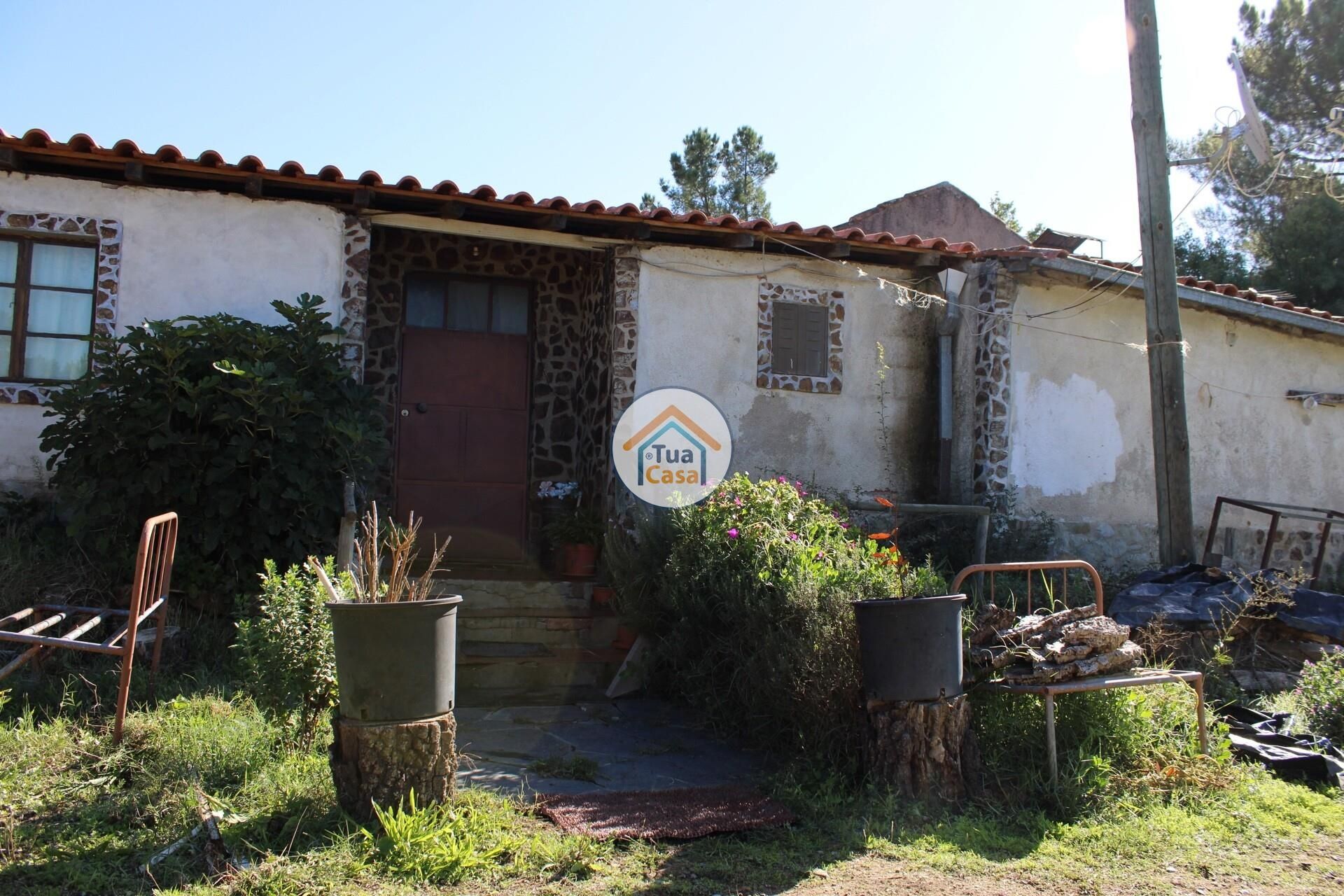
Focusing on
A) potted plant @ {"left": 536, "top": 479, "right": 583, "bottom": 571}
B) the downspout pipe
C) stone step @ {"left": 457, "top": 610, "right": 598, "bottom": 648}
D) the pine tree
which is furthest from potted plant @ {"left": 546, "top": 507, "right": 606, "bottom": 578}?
the pine tree

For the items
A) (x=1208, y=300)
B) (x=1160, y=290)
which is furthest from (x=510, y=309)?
(x=1208, y=300)

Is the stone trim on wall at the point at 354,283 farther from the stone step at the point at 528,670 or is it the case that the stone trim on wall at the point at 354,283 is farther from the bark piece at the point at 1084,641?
the bark piece at the point at 1084,641

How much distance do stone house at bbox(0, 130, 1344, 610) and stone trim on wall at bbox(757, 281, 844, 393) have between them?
0.02m

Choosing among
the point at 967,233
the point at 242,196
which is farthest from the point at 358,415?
the point at 967,233

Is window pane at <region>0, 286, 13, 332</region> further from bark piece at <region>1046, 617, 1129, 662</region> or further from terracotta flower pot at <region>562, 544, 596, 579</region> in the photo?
bark piece at <region>1046, 617, 1129, 662</region>

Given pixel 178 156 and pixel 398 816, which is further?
pixel 178 156

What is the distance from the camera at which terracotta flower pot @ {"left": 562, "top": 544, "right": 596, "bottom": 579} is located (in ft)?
26.3

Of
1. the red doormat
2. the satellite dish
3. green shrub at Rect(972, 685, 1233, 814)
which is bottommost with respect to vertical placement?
the red doormat

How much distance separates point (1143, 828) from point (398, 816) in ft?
9.73

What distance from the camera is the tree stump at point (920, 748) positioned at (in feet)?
14.5

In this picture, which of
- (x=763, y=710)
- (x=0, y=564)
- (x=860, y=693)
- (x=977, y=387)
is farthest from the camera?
(x=977, y=387)

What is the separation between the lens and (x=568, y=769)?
4.89 meters

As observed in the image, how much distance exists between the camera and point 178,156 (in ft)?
22.4

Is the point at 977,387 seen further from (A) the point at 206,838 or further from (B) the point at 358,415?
(A) the point at 206,838
